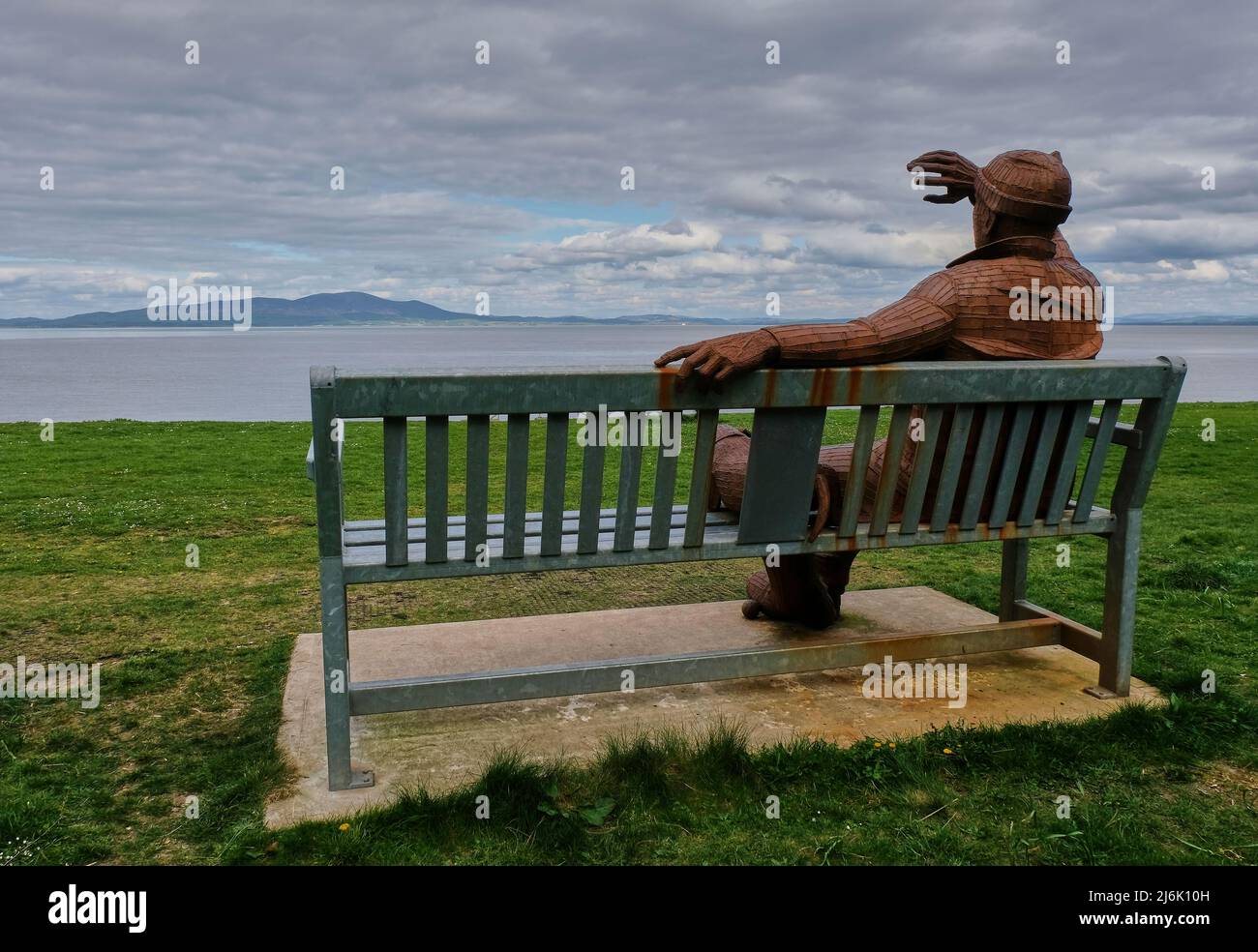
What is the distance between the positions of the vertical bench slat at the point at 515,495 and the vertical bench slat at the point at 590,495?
20 centimetres

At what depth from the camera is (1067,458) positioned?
410cm

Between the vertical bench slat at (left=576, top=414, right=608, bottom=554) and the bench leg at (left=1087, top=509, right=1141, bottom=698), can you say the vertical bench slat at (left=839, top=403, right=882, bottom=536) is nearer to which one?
the vertical bench slat at (left=576, top=414, right=608, bottom=554)

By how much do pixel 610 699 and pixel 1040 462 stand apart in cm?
188

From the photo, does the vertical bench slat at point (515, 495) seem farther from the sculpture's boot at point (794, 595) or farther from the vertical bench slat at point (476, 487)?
the sculpture's boot at point (794, 595)

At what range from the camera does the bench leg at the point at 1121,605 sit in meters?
4.22

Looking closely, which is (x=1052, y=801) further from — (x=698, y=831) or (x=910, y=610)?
(x=910, y=610)

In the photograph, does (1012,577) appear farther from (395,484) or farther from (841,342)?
(395,484)

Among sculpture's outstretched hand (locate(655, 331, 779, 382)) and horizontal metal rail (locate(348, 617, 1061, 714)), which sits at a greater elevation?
sculpture's outstretched hand (locate(655, 331, 779, 382))

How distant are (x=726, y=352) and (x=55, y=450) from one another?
34.4ft

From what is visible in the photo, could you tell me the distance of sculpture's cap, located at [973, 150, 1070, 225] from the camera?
13.4 feet

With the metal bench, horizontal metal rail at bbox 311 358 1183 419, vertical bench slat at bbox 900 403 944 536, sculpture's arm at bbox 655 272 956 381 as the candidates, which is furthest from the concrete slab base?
sculpture's arm at bbox 655 272 956 381

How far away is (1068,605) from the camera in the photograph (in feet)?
18.9

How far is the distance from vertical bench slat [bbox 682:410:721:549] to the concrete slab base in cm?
70
